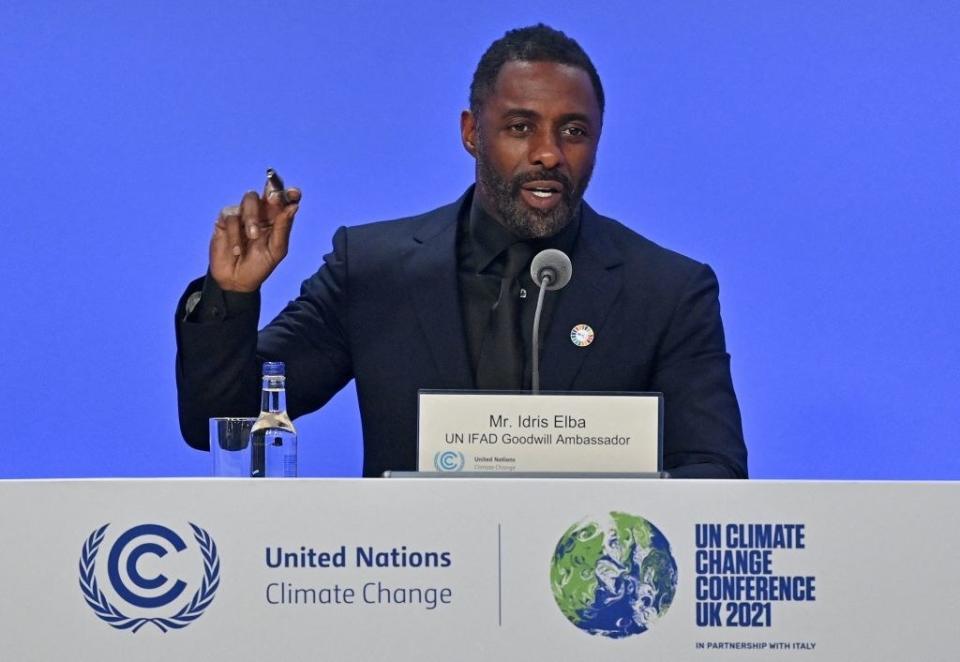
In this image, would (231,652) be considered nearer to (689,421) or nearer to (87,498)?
(87,498)

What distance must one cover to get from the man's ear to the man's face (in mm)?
180

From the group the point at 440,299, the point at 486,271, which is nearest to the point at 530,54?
the point at 486,271

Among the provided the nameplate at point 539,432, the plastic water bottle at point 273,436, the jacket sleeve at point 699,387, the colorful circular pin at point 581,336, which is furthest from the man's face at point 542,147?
the nameplate at point 539,432

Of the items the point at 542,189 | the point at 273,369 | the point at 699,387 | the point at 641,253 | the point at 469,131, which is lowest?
the point at 273,369

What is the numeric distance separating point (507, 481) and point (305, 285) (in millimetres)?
1626

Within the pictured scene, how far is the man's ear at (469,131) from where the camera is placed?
3422 millimetres

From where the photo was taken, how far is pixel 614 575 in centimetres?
177

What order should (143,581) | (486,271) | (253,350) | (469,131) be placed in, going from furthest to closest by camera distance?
(469,131)
(486,271)
(253,350)
(143,581)

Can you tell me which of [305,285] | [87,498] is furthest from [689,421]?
[87,498]

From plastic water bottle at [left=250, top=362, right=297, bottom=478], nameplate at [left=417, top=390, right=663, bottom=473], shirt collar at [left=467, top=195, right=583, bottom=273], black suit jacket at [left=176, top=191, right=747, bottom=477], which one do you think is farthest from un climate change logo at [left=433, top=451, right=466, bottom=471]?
shirt collar at [left=467, top=195, right=583, bottom=273]

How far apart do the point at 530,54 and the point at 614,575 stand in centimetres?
179

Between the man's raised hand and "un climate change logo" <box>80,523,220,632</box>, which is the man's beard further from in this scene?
"un climate change logo" <box>80,523,220,632</box>

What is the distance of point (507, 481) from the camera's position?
180 centimetres

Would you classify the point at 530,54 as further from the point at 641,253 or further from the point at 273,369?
the point at 273,369
